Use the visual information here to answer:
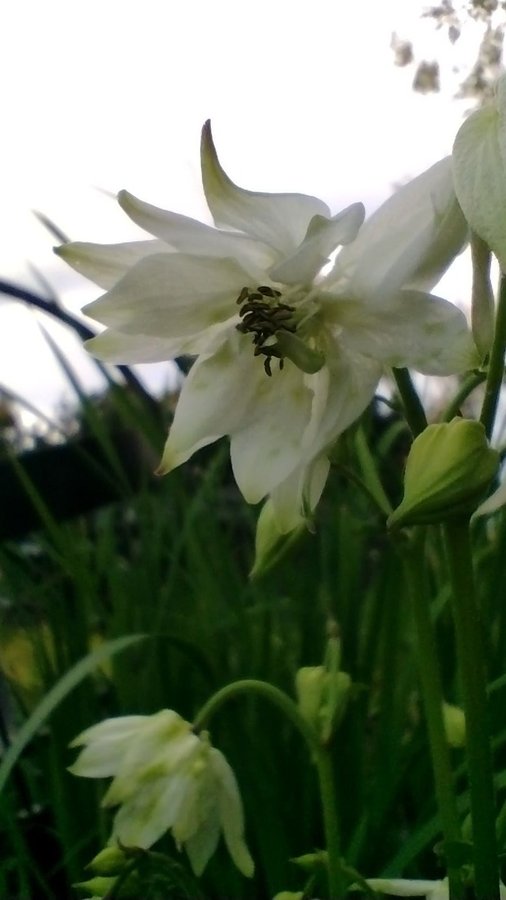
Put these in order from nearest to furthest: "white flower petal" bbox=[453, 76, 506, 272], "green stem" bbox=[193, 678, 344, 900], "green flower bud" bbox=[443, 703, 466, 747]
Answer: "white flower petal" bbox=[453, 76, 506, 272], "green stem" bbox=[193, 678, 344, 900], "green flower bud" bbox=[443, 703, 466, 747]

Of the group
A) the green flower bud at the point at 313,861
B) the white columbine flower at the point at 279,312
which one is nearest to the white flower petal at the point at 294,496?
the white columbine flower at the point at 279,312

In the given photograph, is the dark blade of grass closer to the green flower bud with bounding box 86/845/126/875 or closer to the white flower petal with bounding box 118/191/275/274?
the green flower bud with bounding box 86/845/126/875

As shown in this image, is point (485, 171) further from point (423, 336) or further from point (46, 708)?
point (46, 708)

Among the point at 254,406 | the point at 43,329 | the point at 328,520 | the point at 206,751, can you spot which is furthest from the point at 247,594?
the point at 254,406

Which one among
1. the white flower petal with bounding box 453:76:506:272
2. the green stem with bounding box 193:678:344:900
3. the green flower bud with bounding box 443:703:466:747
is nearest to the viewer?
the white flower petal with bounding box 453:76:506:272

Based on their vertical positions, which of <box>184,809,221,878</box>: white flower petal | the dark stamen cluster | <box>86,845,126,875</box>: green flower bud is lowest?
<box>184,809,221,878</box>: white flower petal

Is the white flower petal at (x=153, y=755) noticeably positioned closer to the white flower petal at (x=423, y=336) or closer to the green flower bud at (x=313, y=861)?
the green flower bud at (x=313, y=861)

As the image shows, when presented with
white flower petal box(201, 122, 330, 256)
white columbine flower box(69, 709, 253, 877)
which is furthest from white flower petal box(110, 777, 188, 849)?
white flower petal box(201, 122, 330, 256)
